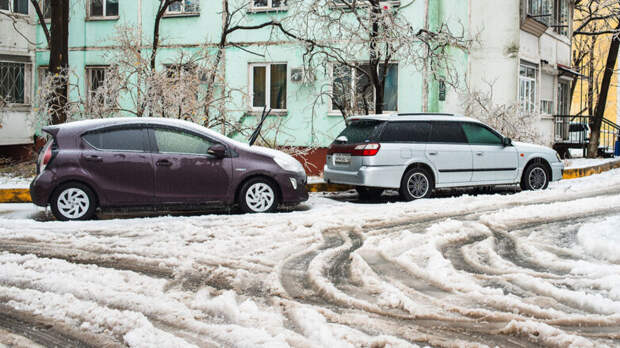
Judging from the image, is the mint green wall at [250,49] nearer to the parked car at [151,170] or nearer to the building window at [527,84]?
Result: the building window at [527,84]

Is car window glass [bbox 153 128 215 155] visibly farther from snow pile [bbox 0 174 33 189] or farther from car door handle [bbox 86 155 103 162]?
snow pile [bbox 0 174 33 189]

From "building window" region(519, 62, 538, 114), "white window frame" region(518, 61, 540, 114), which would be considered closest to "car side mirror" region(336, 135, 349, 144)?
"building window" region(519, 62, 538, 114)

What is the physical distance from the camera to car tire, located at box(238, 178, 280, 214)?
1055 cm

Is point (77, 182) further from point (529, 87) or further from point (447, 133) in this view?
point (529, 87)

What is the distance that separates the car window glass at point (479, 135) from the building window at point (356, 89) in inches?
177

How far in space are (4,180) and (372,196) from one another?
8316 mm

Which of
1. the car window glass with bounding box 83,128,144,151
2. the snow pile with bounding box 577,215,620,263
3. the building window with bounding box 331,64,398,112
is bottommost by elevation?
the snow pile with bounding box 577,215,620,263

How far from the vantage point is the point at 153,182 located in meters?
10.1

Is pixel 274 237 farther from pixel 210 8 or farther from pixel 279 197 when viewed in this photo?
pixel 210 8

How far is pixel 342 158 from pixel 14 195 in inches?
242

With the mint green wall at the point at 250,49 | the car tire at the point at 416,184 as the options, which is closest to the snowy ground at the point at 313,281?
the car tire at the point at 416,184

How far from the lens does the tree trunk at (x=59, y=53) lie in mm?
14914

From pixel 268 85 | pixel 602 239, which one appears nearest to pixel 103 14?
pixel 268 85

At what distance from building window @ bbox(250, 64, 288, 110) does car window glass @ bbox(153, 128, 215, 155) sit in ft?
33.0
